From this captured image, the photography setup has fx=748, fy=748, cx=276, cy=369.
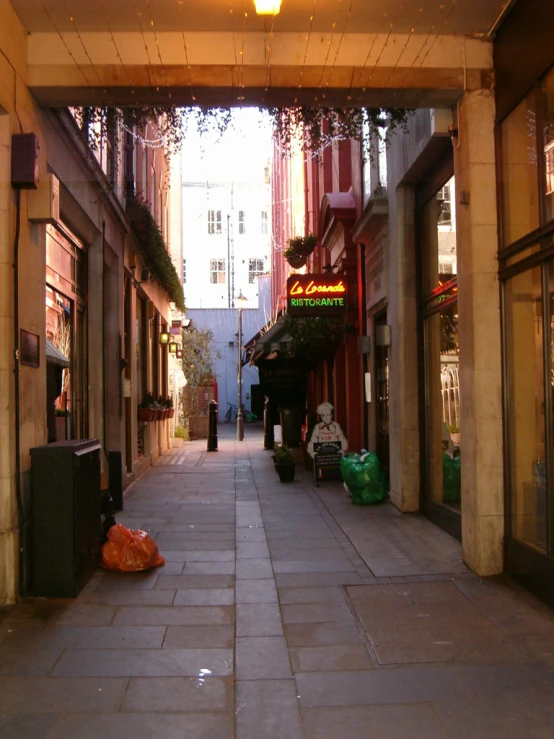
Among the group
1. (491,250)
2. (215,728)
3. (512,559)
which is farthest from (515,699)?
(491,250)

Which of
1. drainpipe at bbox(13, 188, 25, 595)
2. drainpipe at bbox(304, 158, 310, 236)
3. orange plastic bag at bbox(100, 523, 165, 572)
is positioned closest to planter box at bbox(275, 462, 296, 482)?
orange plastic bag at bbox(100, 523, 165, 572)

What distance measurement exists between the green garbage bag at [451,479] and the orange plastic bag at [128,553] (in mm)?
3448

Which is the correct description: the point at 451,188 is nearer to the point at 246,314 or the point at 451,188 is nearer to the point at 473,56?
the point at 473,56

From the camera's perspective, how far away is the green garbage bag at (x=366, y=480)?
10.3 metres

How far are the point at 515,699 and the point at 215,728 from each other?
1640 millimetres

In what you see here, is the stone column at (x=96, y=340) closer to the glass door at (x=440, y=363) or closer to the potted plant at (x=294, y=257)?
the glass door at (x=440, y=363)

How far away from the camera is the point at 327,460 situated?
1270cm

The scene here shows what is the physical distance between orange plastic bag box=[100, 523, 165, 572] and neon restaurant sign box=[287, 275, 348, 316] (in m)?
6.47

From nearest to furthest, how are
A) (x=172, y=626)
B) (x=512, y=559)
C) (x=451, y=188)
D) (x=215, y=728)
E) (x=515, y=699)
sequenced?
(x=215, y=728) < (x=515, y=699) < (x=172, y=626) < (x=512, y=559) < (x=451, y=188)

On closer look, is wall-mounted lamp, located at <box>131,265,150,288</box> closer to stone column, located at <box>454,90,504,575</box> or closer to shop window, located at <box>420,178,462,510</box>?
shop window, located at <box>420,178,462,510</box>

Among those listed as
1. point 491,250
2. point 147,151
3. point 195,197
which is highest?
point 195,197

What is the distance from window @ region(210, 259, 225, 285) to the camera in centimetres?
4803

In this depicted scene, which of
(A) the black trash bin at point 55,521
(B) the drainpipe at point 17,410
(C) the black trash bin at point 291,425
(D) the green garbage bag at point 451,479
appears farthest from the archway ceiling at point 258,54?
(C) the black trash bin at point 291,425

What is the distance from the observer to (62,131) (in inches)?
308
